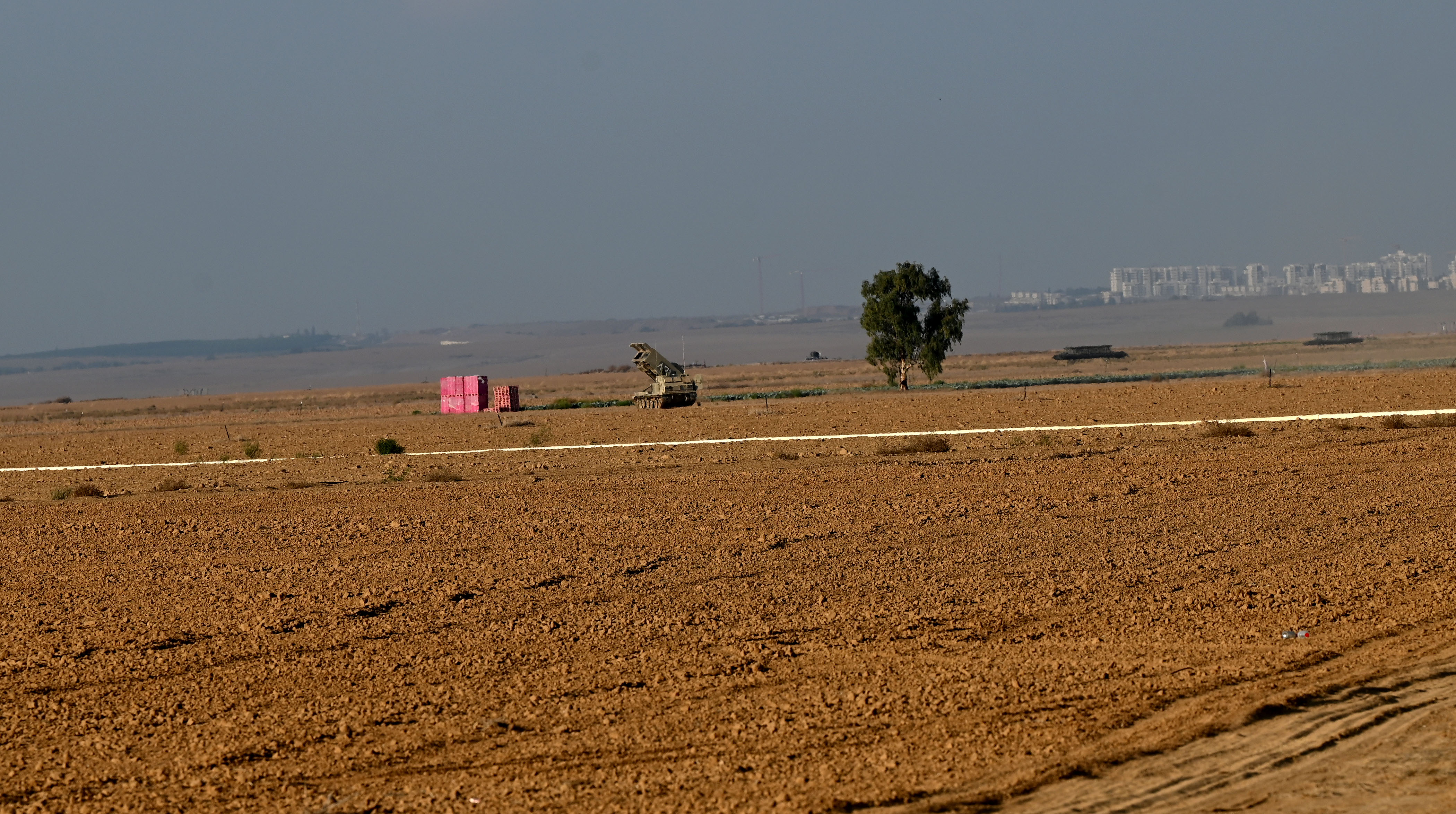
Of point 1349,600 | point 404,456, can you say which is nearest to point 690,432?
point 404,456

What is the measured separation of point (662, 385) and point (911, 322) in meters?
18.6

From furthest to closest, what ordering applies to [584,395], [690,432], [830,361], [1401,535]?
[830,361], [584,395], [690,432], [1401,535]

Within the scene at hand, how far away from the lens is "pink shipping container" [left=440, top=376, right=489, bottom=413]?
61.0 m

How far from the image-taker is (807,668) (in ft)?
33.3

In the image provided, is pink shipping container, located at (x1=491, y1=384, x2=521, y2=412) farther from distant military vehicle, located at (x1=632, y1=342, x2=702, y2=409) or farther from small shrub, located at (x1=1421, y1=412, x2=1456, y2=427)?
small shrub, located at (x1=1421, y1=412, x2=1456, y2=427)

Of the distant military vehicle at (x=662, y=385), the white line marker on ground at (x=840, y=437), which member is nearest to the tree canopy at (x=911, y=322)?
the distant military vehicle at (x=662, y=385)

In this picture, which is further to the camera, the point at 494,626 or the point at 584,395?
the point at 584,395

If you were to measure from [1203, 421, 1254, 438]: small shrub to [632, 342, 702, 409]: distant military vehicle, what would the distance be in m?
26.0

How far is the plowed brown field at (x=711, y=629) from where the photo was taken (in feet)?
25.9

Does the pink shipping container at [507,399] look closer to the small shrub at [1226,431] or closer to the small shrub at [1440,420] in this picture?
the small shrub at [1226,431]

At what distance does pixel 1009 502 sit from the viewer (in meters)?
18.9

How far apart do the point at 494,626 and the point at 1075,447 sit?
704 inches

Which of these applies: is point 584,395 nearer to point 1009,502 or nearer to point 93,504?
point 93,504

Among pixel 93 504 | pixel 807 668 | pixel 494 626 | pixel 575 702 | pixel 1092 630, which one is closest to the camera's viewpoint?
pixel 575 702
